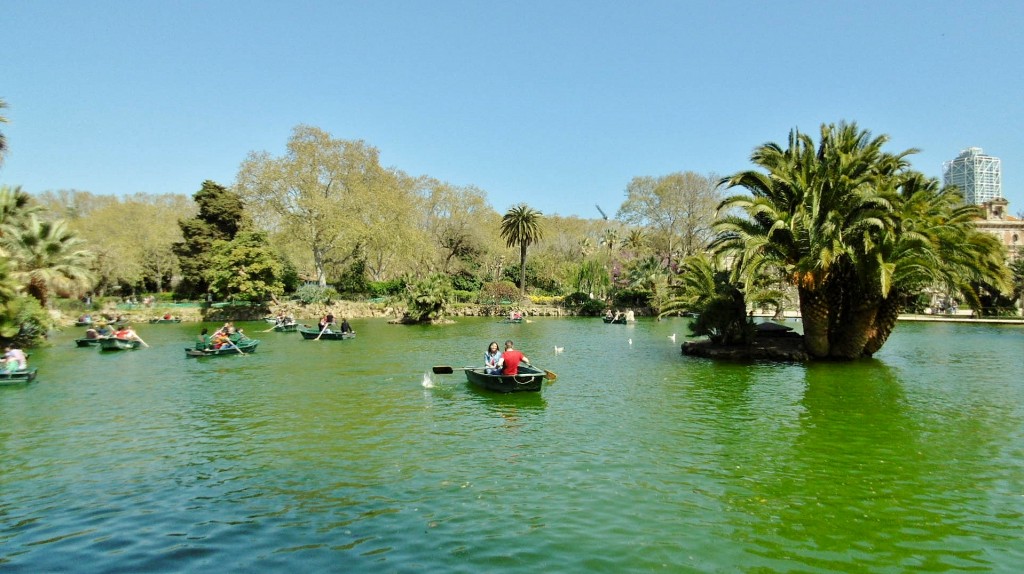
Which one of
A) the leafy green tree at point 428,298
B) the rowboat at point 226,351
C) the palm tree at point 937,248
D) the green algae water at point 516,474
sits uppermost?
the palm tree at point 937,248

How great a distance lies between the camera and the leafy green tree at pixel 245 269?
194ft

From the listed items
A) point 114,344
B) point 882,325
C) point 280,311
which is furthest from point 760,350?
point 280,311

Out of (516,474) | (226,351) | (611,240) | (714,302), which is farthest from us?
(611,240)

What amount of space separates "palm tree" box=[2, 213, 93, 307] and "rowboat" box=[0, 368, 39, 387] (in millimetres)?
18611

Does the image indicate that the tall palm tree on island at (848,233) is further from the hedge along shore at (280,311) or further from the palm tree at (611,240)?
the palm tree at (611,240)

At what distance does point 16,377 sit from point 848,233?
3059 cm

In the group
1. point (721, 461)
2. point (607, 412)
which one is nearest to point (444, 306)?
point (607, 412)

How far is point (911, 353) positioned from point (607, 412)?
→ 74.6 feet

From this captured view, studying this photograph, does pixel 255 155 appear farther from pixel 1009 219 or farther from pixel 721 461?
pixel 1009 219

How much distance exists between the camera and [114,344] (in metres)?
33.3

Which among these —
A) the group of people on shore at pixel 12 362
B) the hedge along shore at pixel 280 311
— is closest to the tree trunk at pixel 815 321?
the group of people on shore at pixel 12 362

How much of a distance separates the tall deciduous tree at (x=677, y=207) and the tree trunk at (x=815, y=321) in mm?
46189

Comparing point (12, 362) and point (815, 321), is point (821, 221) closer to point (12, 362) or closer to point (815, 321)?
point (815, 321)

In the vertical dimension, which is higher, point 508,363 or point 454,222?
point 454,222
